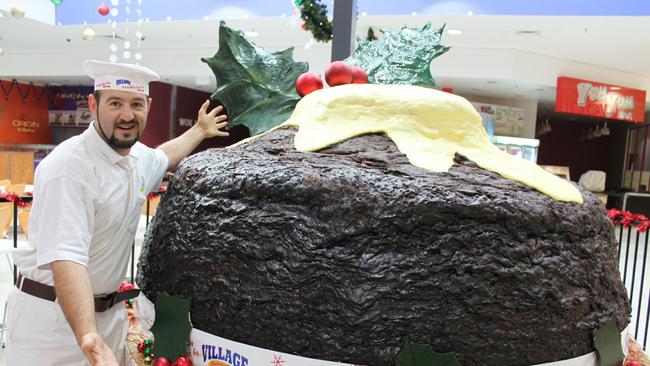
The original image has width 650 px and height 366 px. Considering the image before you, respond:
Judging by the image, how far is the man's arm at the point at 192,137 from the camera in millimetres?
2170

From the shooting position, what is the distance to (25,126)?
42.4 ft

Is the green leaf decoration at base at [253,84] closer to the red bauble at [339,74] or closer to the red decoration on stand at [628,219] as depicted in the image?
the red bauble at [339,74]

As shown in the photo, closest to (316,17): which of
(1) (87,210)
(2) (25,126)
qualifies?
(1) (87,210)

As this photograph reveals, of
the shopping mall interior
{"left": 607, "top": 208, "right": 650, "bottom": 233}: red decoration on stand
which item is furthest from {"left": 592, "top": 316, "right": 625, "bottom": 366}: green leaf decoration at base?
{"left": 607, "top": 208, "right": 650, "bottom": 233}: red decoration on stand

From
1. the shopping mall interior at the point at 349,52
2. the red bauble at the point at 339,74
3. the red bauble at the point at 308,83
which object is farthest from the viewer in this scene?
the shopping mall interior at the point at 349,52

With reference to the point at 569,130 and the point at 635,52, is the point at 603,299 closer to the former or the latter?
the point at 635,52

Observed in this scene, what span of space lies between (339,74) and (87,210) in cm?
101

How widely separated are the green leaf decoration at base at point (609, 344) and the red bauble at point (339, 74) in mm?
1182

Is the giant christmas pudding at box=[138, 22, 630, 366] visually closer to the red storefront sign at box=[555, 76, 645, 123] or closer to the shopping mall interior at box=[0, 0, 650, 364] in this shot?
the shopping mall interior at box=[0, 0, 650, 364]

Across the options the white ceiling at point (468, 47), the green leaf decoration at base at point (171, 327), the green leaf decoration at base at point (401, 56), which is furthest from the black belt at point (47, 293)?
the white ceiling at point (468, 47)

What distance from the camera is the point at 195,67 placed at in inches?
380

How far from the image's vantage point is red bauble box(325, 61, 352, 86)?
2.04 meters

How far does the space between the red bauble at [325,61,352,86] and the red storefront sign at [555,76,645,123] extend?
24.3ft

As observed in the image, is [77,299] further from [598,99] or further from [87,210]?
[598,99]
